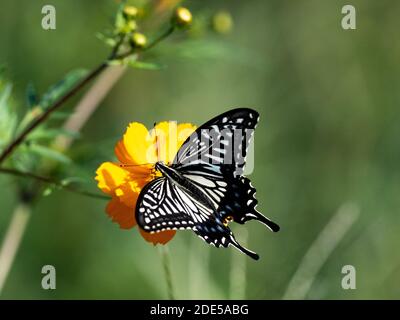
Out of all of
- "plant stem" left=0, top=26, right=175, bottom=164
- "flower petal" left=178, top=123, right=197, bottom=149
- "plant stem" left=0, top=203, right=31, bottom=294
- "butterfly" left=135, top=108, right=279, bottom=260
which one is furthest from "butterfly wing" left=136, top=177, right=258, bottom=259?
"plant stem" left=0, top=203, right=31, bottom=294

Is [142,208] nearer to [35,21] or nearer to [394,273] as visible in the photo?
[394,273]

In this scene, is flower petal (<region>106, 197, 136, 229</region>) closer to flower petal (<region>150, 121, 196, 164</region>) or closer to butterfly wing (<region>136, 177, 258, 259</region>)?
butterfly wing (<region>136, 177, 258, 259</region>)

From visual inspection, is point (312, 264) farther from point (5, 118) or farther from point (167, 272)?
point (5, 118)

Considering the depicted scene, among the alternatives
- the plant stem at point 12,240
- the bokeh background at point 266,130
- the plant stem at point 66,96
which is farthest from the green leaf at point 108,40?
the bokeh background at point 266,130

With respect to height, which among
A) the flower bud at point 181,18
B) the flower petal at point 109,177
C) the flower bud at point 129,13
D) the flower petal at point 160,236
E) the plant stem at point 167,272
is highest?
the flower bud at point 181,18

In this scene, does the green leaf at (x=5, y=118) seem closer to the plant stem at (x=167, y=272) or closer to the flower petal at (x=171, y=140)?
the flower petal at (x=171, y=140)

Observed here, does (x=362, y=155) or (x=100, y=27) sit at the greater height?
(x=100, y=27)

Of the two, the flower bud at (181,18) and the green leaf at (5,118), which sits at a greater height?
the flower bud at (181,18)
